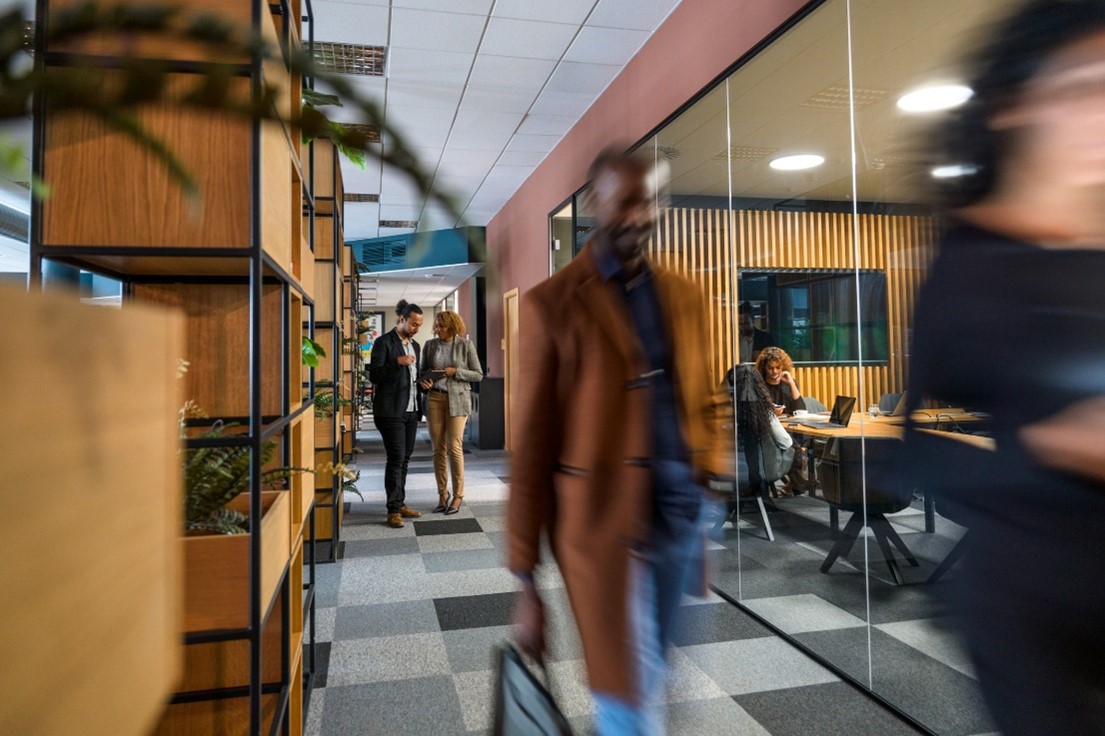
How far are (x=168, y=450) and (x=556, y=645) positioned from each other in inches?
98.5

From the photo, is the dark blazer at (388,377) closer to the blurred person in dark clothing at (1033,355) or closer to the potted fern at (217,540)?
the potted fern at (217,540)

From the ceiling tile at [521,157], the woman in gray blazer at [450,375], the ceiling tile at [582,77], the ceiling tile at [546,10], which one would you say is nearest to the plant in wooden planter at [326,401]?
the woman in gray blazer at [450,375]

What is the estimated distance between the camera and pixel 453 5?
3.97 meters

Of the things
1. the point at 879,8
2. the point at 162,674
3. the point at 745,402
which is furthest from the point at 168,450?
the point at 745,402

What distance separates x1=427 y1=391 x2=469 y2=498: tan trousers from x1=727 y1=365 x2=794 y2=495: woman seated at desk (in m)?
2.08

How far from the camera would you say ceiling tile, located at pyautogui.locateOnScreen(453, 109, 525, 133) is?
5738 millimetres

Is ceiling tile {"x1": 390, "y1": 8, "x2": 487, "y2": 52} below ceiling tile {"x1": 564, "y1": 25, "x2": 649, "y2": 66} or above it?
above

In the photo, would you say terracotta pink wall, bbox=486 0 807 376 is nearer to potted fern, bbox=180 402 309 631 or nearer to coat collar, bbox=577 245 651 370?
coat collar, bbox=577 245 651 370

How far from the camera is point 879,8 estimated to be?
235 cm

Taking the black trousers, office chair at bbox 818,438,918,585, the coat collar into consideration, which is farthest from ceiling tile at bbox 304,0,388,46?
office chair at bbox 818,438,918,585

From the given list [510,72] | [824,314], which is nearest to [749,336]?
[824,314]

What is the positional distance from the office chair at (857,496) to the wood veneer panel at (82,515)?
6.24ft

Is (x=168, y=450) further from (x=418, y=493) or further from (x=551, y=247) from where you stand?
(x=551, y=247)

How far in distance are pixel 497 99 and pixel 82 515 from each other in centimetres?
551
